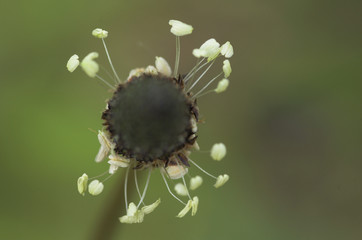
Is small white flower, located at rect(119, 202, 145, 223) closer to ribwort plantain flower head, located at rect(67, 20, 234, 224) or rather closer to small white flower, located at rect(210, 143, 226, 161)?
ribwort plantain flower head, located at rect(67, 20, 234, 224)

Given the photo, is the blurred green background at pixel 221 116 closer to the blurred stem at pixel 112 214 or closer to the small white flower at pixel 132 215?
the blurred stem at pixel 112 214

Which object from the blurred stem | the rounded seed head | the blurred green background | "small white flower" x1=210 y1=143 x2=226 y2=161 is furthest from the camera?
the blurred green background

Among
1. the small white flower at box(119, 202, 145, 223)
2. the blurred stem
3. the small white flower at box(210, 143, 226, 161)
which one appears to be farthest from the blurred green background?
the small white flower at box(210, 143, 226, 161)

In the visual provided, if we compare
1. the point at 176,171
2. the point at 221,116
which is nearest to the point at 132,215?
the point at 176,171

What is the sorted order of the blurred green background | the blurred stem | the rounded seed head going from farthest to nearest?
1. the blurred green background
2. the blurred stem
3. the rounded seed head

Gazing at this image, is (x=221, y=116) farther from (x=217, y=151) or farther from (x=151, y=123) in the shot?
(x=151, y=123)

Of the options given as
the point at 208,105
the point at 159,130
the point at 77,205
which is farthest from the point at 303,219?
the point at 159,130

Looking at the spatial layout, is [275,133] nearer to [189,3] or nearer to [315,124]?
[315,124]
